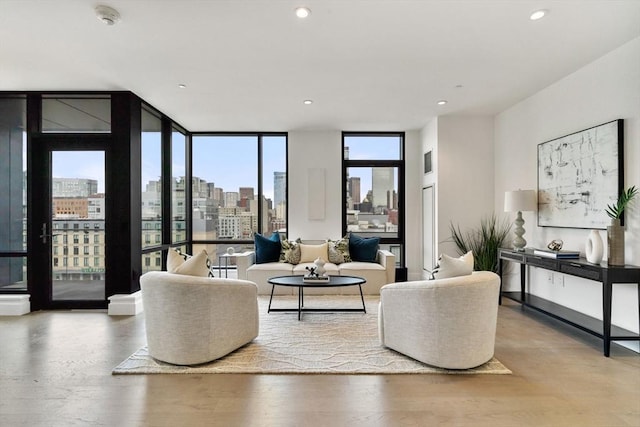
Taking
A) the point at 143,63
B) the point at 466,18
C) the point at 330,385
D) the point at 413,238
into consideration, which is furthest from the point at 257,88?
the point at 413,238

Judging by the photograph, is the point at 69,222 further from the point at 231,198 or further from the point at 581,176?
the point at 581,176

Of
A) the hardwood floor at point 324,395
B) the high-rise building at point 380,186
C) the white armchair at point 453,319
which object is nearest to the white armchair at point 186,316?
the hardwood floor at point 324,395

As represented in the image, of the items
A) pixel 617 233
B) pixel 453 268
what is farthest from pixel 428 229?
pixel 453 268

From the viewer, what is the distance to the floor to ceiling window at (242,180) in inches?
263

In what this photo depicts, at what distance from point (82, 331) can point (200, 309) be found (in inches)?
74.6

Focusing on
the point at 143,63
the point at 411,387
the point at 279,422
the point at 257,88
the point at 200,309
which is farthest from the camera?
the point at 257,88

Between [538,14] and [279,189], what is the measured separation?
478 cm

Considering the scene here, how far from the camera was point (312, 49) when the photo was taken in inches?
128

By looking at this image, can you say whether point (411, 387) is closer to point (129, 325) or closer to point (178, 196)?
point (129, 325)

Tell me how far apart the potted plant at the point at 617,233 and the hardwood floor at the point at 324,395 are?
0.83 meters

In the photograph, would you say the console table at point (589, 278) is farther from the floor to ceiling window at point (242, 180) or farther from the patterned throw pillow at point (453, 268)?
the floor to ceiling window at point (242, 180)

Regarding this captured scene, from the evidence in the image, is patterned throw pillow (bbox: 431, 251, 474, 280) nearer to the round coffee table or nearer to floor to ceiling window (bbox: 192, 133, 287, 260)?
the round coffee table

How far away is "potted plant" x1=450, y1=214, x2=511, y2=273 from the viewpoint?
201 inches

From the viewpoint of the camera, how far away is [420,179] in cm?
651
